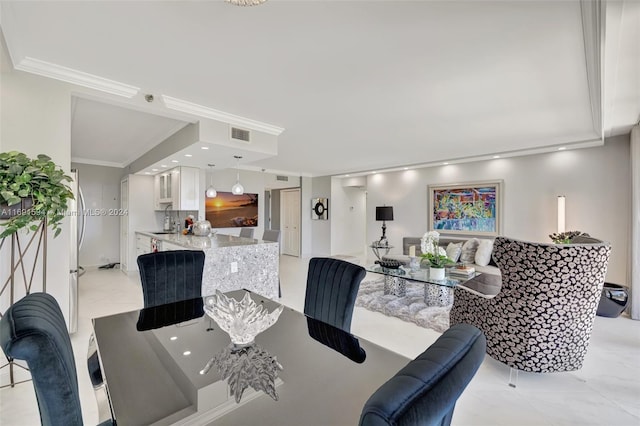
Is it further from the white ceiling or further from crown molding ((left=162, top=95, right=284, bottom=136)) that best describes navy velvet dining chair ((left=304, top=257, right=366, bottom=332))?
crown molding ((left=162, top=95, right=284, bottom=136))

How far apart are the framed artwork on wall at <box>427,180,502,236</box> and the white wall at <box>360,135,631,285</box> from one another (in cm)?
14

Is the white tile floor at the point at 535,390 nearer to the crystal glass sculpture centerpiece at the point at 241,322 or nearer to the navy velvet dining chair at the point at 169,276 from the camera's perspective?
the navy velvet dining chair at the point at 169,276

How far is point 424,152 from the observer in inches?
219

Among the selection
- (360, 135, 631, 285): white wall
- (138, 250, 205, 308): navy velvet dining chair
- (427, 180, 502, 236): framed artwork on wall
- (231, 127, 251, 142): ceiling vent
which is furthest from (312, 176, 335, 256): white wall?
(138, 250, 205, 308): navy velvet dining chair

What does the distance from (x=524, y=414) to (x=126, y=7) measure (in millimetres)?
3562

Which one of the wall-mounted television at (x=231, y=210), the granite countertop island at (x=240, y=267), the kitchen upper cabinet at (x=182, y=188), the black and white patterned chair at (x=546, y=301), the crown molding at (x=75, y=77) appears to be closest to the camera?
the black and white patterned chair at (x=546, y=301)

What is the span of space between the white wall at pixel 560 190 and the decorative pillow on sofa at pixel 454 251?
1.07 meters

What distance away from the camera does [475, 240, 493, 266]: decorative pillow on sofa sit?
4.99 m

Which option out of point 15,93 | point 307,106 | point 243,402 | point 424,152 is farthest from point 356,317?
point 15,93

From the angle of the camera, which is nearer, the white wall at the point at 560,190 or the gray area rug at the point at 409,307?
the gray area rug at the point at 409,307

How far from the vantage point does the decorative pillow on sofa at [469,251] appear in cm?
524

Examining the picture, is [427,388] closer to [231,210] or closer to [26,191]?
[26,191]

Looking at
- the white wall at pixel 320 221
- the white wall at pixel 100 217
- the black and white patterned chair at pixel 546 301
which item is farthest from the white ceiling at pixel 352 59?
the white wall at pixel 320 221

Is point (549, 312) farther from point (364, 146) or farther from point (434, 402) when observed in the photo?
point (364, 146)
